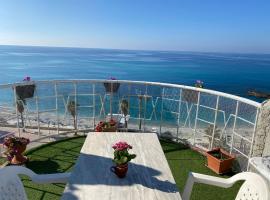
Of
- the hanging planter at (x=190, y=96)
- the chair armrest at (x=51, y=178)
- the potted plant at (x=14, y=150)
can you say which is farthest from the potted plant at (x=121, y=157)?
the hanging planter at (x=190, y=96)

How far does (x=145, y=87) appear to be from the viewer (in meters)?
5.85

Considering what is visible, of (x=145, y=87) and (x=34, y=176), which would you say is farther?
(x=145, y=87)

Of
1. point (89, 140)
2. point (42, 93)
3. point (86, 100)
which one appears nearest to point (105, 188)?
point (89, 140)

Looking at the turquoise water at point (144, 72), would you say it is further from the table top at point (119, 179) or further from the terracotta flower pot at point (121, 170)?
the terracotta flower pot at point (121, 170)

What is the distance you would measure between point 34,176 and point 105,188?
68cm

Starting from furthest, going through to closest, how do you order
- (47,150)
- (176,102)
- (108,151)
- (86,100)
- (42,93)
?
(42,93), (86,100), (176,102), (47,150), (108,151)

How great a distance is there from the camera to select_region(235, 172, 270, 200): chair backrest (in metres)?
1.73

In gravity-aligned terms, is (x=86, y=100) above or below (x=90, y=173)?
below

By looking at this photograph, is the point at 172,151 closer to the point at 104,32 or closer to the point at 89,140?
the point at 89,140

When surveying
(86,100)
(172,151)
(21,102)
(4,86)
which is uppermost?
(4,86)

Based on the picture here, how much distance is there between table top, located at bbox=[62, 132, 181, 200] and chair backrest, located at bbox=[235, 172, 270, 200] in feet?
1.62

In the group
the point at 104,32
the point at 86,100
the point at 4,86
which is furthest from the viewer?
the point at 104,32

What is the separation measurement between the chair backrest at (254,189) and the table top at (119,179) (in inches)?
19.5

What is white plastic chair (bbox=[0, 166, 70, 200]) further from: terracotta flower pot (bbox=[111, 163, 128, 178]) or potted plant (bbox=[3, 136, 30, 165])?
potted plant (bbox=[3, 136, 30, 165])
